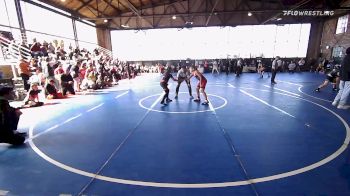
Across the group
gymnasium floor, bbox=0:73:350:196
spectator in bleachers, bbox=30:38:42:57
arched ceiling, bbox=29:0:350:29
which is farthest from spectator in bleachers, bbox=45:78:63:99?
arched ceiling, bbox=29:0:350:29

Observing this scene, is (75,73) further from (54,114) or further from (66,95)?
(54,114)

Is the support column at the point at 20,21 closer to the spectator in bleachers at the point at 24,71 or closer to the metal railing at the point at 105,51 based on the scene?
the spectator in bleachers at the point at 24,71

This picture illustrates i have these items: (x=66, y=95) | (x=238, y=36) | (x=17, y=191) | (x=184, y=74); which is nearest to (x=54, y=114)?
(x=66, y=95)

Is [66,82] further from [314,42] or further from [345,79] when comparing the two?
[314,42]

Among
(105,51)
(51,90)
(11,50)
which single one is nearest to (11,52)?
(11,50)

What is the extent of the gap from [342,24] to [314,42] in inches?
182

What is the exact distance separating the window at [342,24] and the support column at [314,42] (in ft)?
9.95

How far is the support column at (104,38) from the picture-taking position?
87.5 feet

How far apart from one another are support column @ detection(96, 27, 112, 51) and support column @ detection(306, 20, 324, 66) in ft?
87.9

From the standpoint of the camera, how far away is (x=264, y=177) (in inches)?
145

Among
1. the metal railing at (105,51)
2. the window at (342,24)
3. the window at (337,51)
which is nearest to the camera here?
the window at (342,24)

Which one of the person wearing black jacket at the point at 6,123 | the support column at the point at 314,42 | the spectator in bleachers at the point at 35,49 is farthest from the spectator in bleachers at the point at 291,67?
the person wearing black jacket at the point at 6,123

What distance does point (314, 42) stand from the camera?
27.0m

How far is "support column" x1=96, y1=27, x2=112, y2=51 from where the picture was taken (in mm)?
26656
